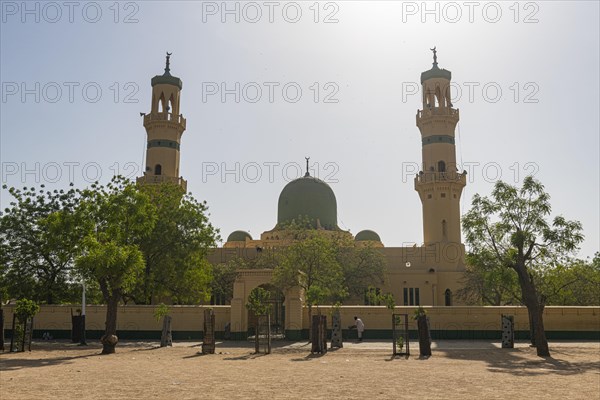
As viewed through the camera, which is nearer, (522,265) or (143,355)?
(143,355)

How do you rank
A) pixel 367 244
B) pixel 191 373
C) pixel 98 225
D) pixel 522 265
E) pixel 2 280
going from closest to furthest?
1. pixel 191 373
2. pixel 522 265
3. pixel 98 225
4. pixel 2 280
5. pixel 367 244

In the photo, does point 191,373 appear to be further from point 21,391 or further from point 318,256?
point 318,256

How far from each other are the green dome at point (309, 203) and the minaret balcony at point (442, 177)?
433 inches

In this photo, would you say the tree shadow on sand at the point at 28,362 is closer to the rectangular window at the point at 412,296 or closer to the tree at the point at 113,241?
the tree at the point at 113,241

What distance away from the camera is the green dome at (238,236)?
59719 millimetres

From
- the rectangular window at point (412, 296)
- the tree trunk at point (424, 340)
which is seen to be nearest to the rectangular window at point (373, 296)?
the rectangular window at point (412, 296)

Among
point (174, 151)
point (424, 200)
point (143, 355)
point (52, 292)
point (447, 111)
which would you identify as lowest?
point (143, 355)

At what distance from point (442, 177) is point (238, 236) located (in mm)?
22064

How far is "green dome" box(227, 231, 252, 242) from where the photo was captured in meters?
59.7

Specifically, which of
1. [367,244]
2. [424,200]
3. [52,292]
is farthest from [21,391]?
[424,200]

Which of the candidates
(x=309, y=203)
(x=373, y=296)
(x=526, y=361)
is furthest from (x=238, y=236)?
(x=526, y=361)

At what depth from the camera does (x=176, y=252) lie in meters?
34.2

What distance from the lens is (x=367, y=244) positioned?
153ft

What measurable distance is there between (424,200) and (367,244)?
249 inches
